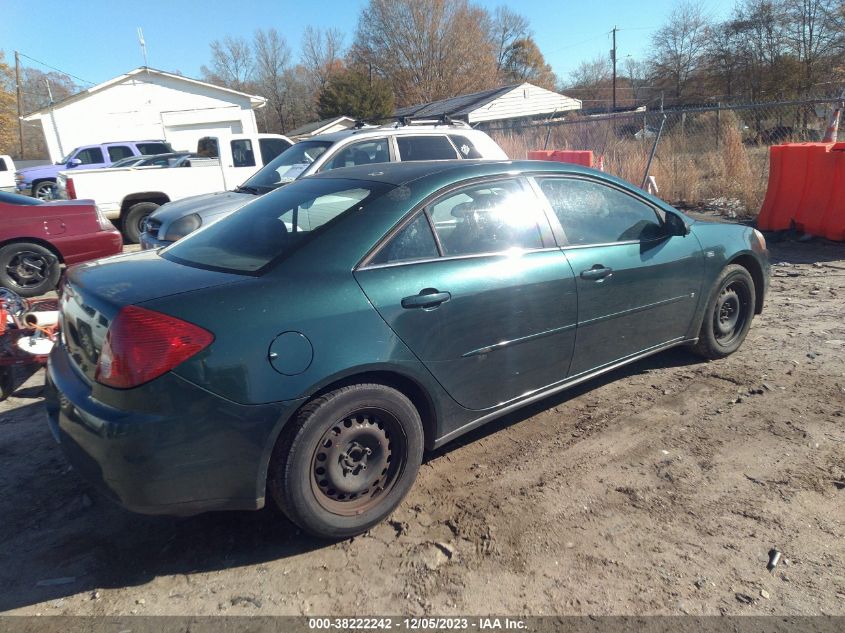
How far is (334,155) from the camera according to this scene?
7.13m

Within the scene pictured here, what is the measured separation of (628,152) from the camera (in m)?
13.5

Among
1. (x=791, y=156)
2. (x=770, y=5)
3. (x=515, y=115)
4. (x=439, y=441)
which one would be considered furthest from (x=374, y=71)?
(x=439, y=441)

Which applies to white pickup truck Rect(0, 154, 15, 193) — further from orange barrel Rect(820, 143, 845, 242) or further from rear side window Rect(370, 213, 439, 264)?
orange barrel Rect(820, 143, 845, 242)

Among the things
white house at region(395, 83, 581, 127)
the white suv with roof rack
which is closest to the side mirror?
A: the white suv with roof rack

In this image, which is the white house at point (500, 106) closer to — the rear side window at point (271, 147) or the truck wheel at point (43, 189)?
the truck wheel at point (43, 189)

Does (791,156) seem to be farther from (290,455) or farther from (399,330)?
(290,455)

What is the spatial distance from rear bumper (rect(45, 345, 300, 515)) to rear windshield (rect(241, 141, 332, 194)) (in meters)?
5.14

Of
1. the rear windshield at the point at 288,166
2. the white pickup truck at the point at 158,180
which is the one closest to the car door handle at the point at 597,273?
the rear windshield at the point at 288,166

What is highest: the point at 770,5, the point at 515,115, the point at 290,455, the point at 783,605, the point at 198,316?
the point at 770,5

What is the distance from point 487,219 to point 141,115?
33.4 metres

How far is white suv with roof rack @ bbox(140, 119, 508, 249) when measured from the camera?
6.80 metres

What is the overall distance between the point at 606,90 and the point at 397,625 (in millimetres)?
69582

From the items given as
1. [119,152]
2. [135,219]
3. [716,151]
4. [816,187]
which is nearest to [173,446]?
[816,187]

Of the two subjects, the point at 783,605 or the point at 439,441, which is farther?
the point at 439,441
